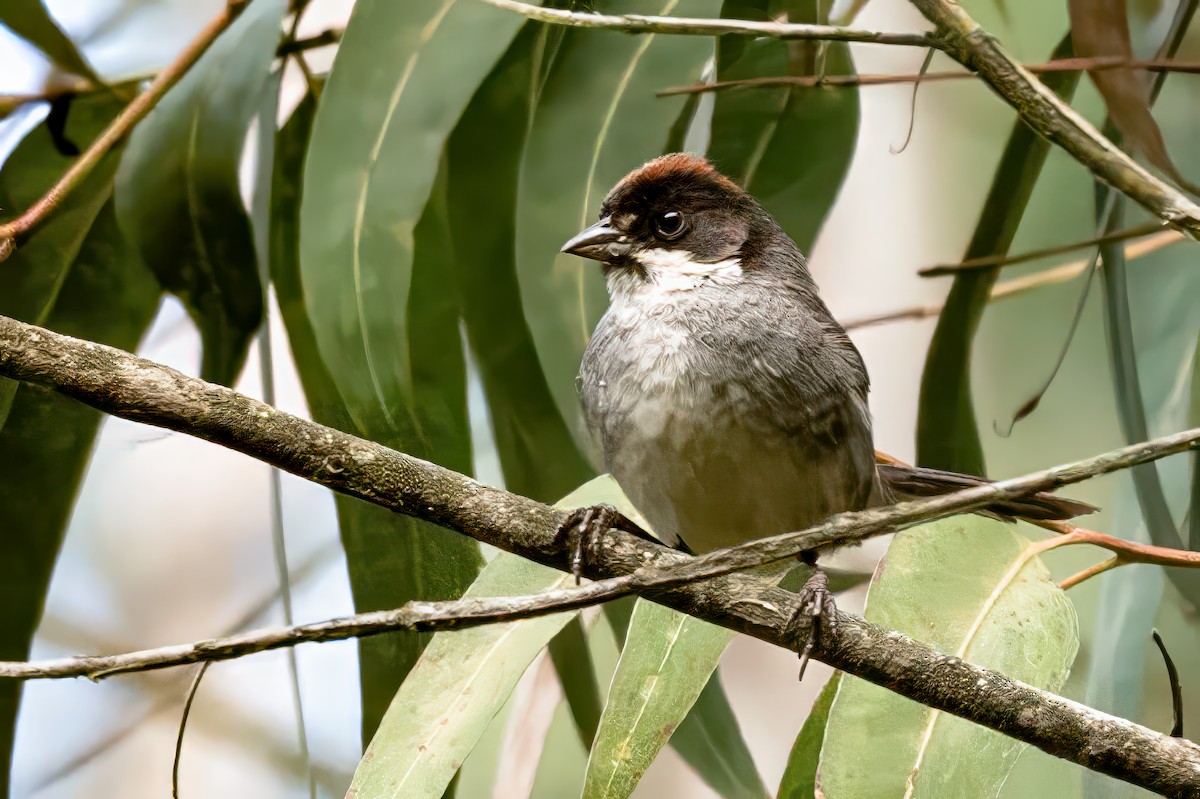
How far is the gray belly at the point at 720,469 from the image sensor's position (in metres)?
1.07

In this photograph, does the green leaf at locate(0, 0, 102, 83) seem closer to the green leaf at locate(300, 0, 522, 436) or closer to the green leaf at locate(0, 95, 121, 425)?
the green leaf at locate(0, 95, 121, 425)

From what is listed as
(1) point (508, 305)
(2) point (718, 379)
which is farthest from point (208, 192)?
(2) point (718, 379)

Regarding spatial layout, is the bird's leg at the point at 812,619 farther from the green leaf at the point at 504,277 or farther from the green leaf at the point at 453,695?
the green leaf at the point at 504,277

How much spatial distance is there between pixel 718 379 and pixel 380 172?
42 centimetres

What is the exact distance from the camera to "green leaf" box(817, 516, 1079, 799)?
875 mm

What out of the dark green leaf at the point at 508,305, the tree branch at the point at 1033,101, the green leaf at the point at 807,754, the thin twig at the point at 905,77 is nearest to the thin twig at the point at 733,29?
the tree branch at the point at 1033,101

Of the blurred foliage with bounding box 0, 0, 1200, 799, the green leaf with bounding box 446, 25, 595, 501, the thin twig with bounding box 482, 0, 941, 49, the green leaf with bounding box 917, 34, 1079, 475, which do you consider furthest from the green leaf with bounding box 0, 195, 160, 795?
the green leaf with bounding box 917, 34, 1079, 475

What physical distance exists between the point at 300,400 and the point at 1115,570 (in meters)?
0.99

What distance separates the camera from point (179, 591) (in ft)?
6.52

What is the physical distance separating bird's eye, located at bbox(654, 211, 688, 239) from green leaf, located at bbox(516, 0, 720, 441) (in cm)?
8

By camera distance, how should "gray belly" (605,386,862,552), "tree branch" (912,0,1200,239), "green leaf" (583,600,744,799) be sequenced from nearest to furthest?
"tree branch" (912,0,1200,239) < "green leaf" (583,600,744,799) < "gray belly" (605,386,862,552)

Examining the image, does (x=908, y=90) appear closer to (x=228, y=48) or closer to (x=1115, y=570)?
(x=1115, y=570)

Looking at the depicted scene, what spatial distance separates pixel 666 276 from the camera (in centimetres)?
121


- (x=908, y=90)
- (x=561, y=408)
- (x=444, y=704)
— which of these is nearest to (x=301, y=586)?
(x=561, y=408)
